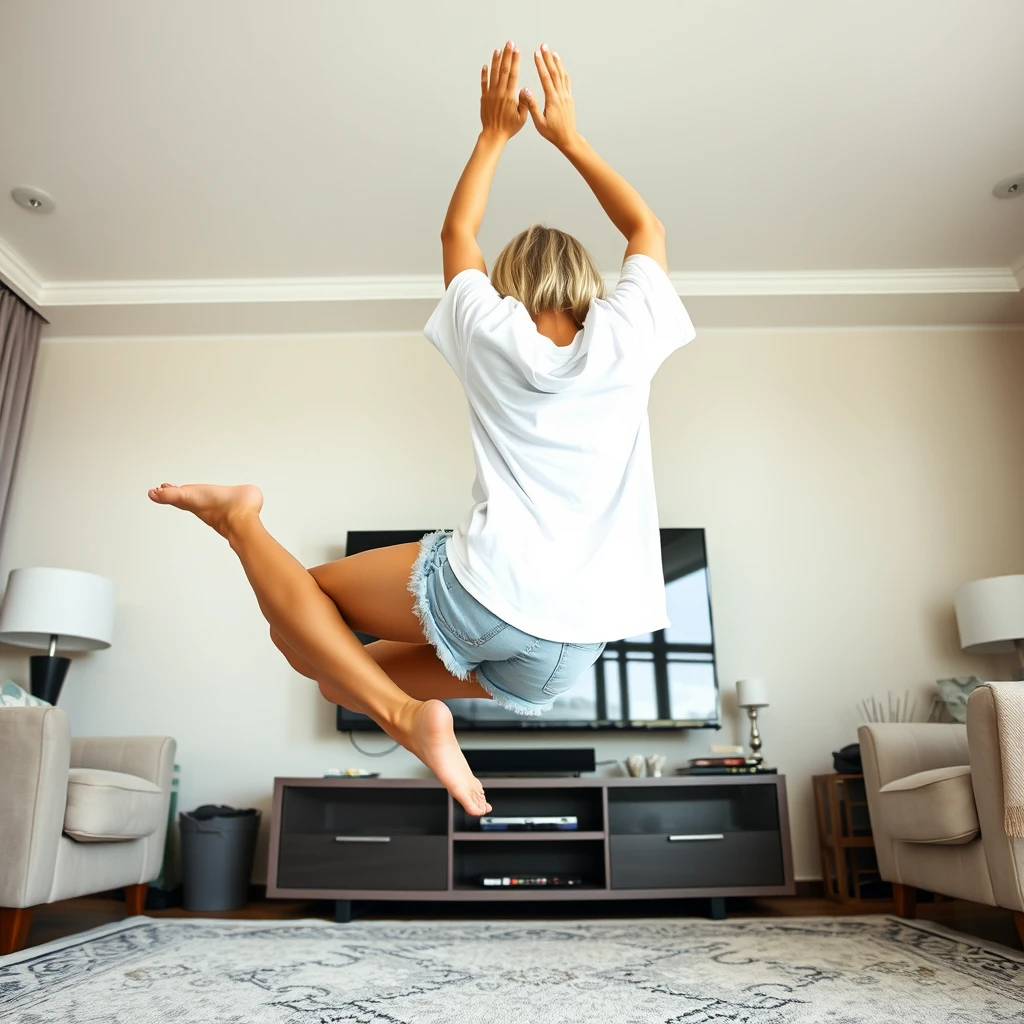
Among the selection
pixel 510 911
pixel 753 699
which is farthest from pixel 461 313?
pixel 753 699

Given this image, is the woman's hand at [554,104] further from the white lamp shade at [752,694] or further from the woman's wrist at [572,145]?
the white lamp shade at [752,694]

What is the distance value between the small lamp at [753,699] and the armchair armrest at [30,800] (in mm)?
2672

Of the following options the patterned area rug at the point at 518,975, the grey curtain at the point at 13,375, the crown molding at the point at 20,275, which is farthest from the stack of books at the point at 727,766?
the crown molding at the point at 20,275

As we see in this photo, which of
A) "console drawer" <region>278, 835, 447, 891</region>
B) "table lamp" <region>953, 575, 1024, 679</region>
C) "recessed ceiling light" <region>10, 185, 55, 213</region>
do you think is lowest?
"console drawer" <region>278, 835, 447, 891</region>

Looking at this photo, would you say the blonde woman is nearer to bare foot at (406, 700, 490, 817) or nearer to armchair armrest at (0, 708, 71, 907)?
bare foot at (406, 700, 490, 817)

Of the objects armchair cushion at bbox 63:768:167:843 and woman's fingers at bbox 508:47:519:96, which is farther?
armchair cushion at bbox 63:768:167:843

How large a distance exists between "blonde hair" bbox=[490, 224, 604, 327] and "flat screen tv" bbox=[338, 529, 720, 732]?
2561mm

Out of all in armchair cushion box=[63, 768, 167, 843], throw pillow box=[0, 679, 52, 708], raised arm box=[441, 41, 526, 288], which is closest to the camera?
raised arm box=[441, 41, 526, 288]

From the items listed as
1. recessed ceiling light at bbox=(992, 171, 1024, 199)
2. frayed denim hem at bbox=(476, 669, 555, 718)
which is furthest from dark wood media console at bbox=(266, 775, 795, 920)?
recessed ceiling light at bbox=(992, 171, 1024, 199)

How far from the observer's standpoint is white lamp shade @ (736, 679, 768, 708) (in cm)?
389

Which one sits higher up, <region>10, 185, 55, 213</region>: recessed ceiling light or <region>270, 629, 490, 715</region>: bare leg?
<region>10, 185, 55, 213</region>: recessed ceiling light

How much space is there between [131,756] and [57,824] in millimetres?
740

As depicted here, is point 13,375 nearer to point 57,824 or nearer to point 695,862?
point 57,824

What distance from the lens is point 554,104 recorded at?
1735 millimetres
